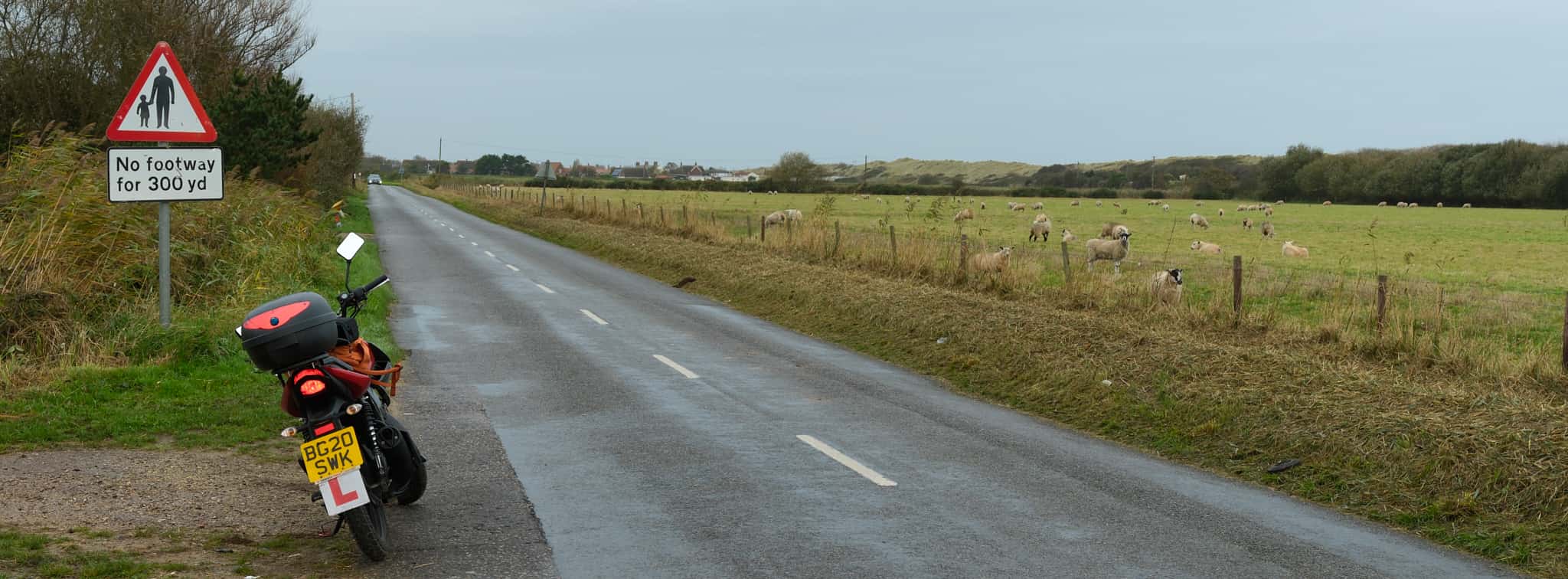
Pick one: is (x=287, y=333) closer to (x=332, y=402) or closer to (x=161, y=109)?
(x=332, y=402)

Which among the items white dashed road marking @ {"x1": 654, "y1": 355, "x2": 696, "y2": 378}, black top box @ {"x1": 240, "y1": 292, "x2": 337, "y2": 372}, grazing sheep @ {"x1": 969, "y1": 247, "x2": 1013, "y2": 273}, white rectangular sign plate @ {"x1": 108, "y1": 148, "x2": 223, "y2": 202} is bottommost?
white dashed road marking @ {"x1": 654, "y1": 355, "x2": 696, "y2": 378}

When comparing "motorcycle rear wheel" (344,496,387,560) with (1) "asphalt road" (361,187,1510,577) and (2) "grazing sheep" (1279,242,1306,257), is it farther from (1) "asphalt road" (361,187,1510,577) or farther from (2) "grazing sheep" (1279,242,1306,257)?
(2) "grazing sheep" (1279,242,1306,257)

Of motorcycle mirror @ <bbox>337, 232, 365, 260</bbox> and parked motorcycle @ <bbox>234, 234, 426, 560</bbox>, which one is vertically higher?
motorcycle mirror @ <bbox>337, 232, 365, 260</bbox>

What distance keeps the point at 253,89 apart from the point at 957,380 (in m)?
22.6

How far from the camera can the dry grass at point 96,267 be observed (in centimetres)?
1076

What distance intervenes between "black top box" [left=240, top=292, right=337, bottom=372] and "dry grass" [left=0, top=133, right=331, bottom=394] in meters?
5.31

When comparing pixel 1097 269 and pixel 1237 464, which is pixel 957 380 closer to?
pixel 1237 464

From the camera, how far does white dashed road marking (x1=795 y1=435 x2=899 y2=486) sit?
25.6ft

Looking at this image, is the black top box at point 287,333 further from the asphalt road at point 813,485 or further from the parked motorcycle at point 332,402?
the asphalt road at point 813,485

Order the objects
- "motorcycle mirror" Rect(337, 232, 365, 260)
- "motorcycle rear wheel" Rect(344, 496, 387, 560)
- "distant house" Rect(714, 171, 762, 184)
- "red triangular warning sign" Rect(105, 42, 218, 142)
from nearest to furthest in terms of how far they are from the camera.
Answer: "motorcycle rear wheel" Rect(344, 496, 387, 560), "motorcycle mirror" Rect(337, 232, 365, 260), "red triangular warning sign" Rect(105, 42, 218, 142), "distant house" Rect(714, 171, 762, 184)

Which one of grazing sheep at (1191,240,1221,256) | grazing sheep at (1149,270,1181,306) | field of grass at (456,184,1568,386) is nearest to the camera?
field of grass at (456,184,1568,386)

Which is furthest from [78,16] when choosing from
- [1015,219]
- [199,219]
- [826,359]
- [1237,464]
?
[1015,219]

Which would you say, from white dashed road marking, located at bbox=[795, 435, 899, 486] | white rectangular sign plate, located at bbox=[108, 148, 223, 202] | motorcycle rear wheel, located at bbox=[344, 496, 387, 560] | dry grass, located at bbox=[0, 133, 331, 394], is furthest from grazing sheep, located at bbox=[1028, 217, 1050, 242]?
motorcycle rear wheel, located at bbox=[344, 496, 387, 560]

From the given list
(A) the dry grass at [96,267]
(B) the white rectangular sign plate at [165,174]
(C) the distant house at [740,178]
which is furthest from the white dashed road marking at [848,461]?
(C) the distant house at [740,178]
